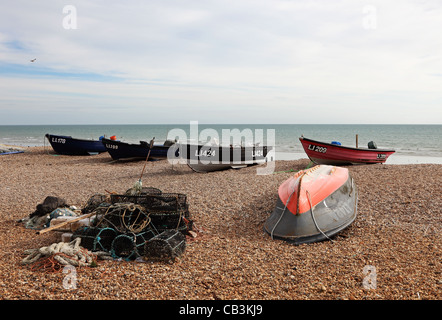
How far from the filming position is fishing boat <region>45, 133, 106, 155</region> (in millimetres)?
25562

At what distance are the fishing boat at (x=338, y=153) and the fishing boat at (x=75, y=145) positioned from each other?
641 inches

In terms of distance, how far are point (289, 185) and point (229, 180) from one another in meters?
4.95

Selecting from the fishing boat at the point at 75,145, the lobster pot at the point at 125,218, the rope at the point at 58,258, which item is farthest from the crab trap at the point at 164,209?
the fishing boat at the point at 75,145

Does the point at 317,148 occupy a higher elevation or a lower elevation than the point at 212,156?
higher

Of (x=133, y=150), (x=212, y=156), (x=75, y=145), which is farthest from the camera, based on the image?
(x=75, y=145)

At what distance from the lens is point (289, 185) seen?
7938 mm

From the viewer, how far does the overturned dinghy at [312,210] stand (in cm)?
670

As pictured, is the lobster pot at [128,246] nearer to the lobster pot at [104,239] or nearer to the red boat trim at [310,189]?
the lobster pot at [104,239]

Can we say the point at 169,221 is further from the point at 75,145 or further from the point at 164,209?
the point at 75,145

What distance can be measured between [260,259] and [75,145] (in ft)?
75.4

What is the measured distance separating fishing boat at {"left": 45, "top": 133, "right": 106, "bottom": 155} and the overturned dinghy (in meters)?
20.9

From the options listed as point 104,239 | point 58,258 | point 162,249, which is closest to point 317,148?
point 162,249

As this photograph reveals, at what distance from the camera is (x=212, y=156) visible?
15.5 m
